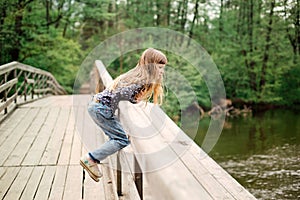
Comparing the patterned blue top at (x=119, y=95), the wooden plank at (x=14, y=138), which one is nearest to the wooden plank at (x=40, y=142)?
the wooden plank at (x=14, y=138)

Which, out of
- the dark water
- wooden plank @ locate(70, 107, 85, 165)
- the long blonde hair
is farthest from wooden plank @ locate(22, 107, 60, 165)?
the dark water

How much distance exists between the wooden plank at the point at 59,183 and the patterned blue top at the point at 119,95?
34.2 inches

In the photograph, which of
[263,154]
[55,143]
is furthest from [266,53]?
[55,143]

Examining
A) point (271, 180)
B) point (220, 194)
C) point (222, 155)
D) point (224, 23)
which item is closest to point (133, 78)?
point (220, 194)

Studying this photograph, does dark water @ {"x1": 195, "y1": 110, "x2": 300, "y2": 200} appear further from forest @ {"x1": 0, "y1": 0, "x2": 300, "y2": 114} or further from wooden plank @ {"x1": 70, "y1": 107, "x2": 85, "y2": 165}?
forest @ {"x1": 0, "y1": 0, "x2": 300, "y2": 114}

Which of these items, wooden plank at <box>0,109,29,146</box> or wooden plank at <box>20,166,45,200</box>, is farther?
wooden plank at <box>0,109,29,146</box>

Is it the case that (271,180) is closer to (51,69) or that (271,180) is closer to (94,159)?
(94,159)

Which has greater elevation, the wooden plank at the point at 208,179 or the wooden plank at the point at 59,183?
the wooden plank at the point at 208,179

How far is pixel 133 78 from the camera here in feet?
7.77

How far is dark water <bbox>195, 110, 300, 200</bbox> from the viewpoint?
933cm

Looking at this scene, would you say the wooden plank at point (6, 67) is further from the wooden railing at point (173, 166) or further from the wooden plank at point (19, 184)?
the wooden railing at point (173, 166)

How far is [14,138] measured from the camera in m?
4.73

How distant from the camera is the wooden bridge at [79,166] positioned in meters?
1.06

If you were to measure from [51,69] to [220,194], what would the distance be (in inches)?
643
